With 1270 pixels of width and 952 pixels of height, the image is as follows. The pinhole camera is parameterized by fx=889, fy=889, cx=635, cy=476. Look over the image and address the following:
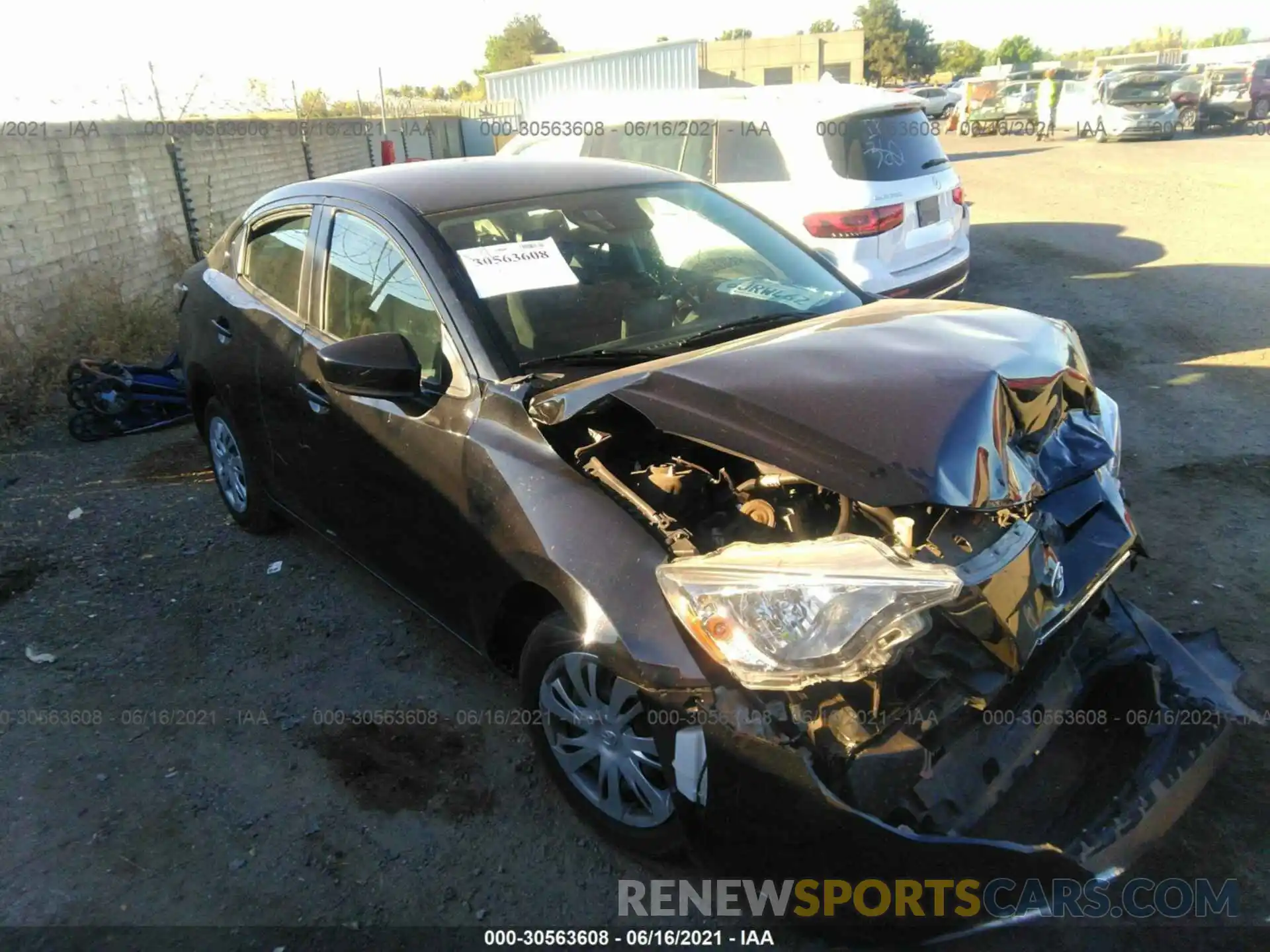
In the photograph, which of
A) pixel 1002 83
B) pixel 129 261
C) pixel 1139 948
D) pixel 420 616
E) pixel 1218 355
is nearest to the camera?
pixel 1139 948

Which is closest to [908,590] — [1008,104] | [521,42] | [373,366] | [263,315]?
[373,366]

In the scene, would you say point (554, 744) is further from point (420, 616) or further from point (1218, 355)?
point (1218, 355)

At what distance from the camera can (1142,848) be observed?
81.9 inches

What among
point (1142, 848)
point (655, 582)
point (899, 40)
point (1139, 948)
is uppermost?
point (899, 40)

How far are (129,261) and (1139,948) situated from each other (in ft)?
33.2

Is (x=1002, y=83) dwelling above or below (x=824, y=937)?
above

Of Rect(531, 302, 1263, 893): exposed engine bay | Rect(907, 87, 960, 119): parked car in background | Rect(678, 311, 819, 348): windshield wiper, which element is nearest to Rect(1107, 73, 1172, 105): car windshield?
Rect(907, 87, 960, 119): parked car in background

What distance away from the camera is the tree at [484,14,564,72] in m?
64.3

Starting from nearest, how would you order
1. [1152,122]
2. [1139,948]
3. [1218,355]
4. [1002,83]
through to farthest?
[1139,948]
[1218,355]
[1152,122]
[1002,83]

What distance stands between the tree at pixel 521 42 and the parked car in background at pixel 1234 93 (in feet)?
159

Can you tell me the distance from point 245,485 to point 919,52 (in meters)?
80.4

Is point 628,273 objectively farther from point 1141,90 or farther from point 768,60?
point 768,60

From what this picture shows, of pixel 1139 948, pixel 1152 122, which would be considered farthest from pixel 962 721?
pixel 1152 122

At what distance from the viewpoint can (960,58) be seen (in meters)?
81.9
